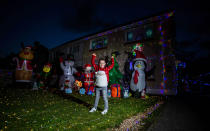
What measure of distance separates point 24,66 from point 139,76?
843 cm

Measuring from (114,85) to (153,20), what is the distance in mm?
7037

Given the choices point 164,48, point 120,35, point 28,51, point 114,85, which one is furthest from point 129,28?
point 28,51

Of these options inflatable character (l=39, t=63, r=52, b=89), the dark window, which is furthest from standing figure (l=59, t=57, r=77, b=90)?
the dark window

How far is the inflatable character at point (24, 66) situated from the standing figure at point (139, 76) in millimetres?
7816

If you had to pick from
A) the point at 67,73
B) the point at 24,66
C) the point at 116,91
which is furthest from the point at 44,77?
the point at 116,91

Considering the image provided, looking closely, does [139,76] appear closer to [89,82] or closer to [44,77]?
[89,82]

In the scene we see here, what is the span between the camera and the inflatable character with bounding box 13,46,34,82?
362 inches

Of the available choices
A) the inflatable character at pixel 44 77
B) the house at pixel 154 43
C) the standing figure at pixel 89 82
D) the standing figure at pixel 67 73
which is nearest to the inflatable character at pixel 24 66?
the inflatable character at pixel 44 77

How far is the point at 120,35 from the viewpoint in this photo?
13234 mm

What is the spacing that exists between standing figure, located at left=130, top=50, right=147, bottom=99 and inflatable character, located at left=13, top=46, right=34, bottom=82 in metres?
7.82

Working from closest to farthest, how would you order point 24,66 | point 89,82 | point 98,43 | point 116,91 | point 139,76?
point 139,76
point 116,91
point 89,82
point 24,66
point 98,43

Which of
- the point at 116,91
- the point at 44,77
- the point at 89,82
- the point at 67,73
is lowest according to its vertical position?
the point at 116,91

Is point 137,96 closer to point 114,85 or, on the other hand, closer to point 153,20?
point 114,85

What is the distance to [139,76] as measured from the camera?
7.25 meters
